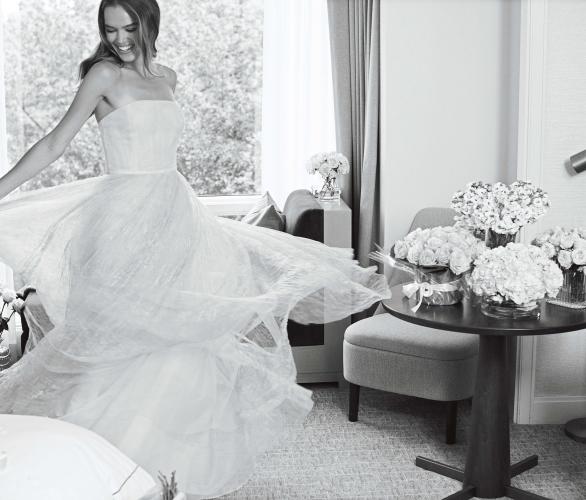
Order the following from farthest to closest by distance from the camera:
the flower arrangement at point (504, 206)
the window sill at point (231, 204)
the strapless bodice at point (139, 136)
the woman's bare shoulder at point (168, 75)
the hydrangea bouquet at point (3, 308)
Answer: the window sill at point (231, 204), the hydrangea bouquet at point (3, 308), the flower arrangement at point (504, 206), the woman's bare shoulder at point (168, 75), the strapless bodice at point (139, 136)

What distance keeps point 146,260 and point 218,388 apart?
16.5 inches

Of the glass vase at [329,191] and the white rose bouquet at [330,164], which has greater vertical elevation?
the white rose bouquet at [330,164]

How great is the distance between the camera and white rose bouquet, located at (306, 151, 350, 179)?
4.55 metres

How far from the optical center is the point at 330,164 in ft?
14.9

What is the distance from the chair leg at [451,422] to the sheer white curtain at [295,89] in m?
1.88

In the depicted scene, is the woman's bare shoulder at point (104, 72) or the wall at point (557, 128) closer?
the woman's bare shoulder at point (104, 72)

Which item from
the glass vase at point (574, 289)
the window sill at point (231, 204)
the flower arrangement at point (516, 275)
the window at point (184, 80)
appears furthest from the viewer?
the window sill at point (231, 204)

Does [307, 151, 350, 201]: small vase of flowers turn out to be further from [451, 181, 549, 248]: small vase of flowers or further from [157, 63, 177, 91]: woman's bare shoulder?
[157, 63, 177, 91]: woman's bare shoulder

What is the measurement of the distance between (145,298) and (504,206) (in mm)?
1294

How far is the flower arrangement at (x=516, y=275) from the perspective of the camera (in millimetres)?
2863

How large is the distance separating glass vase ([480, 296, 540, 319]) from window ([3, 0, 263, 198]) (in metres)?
2.77

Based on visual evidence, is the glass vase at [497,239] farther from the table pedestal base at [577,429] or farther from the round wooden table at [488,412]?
the table pedestal base at [577,429]

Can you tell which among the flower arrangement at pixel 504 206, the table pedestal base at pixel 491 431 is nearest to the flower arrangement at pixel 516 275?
the flower arrangement at pixel 504 206

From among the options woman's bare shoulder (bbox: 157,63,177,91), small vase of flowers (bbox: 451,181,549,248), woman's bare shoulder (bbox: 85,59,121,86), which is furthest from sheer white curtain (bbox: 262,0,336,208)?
woman's bare shoulder (bbox: 85,59,121,86)
